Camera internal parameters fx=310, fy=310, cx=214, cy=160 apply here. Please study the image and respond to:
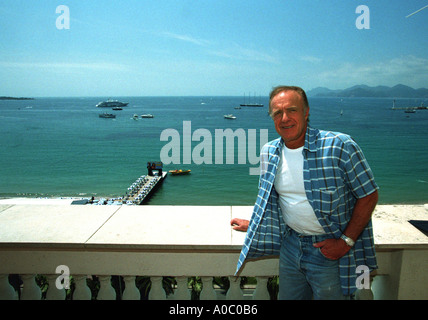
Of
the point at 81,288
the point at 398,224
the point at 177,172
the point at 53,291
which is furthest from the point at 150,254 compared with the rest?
the point at 177,172

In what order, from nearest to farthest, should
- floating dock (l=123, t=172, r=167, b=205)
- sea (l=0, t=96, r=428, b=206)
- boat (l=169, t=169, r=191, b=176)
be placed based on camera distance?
floating dock (l=123, t=172, r=167, b=205) → sea (l=0, t=96, r=428, b=206) → boat (l=169, t=169, r=191, b=176)

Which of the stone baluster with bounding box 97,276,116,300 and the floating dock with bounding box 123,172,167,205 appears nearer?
the stone baluster with bounding box 97,276,116,300

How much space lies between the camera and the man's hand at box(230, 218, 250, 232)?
2.13m

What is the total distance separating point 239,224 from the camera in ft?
7.03

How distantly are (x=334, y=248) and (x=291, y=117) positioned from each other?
2.54 feet

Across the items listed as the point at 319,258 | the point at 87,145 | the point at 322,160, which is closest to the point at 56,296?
the point at 319,258

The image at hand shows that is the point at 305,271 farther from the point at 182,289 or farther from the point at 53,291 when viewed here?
the point at 53,291

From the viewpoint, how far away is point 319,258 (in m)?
1.74

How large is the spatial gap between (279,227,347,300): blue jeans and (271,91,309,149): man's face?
56 centimetres

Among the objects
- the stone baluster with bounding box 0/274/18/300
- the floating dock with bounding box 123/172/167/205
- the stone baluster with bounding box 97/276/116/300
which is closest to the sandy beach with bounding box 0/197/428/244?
the stone baluster with bounding box 97/276/116/300

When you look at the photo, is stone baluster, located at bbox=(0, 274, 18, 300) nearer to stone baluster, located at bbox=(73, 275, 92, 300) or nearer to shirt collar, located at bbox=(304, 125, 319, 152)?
stone baluster, located at bbox=(73, 275, 92, 300)

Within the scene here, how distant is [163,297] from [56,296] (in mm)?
753

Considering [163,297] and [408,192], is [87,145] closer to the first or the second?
[408,192]

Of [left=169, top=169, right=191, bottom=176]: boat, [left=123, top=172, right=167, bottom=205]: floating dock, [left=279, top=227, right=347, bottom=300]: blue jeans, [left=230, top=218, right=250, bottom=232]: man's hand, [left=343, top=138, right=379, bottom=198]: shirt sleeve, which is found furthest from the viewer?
[left=169, top=169, right=191, bottom=176]: boat
